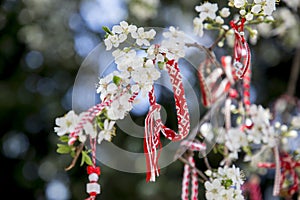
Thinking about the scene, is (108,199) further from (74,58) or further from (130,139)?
(74,58)

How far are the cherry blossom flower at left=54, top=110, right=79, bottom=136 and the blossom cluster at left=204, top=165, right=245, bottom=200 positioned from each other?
0.60 ft

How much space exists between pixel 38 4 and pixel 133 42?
1.72 m

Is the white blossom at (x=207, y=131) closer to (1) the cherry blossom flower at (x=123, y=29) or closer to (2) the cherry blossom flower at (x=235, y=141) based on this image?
(2) the cherry blossom flower at (x=235, y=141)

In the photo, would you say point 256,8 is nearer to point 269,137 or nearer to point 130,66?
point 130,66

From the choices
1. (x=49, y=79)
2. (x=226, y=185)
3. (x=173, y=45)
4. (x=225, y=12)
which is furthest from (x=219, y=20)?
(x=49, y=79)

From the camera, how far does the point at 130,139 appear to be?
6.49ft

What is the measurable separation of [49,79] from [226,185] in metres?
1.73

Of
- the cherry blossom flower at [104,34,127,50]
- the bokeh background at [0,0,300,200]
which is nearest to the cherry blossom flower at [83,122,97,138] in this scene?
the cherry blossom flower at [104,34,127,50]

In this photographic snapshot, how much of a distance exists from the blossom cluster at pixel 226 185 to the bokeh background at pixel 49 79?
1334 millimetres

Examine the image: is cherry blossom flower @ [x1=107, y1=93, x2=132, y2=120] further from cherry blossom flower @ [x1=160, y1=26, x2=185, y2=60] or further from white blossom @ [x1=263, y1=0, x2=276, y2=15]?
white blossom @ [x1=263, y1=0, x2=276, y2=15]

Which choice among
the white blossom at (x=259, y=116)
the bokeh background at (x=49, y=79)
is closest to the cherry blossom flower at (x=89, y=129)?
the white blossom at (x=259, y=116)

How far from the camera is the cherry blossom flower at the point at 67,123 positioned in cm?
65

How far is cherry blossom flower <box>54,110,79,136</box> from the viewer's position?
65 cm

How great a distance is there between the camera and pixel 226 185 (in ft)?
2.21
